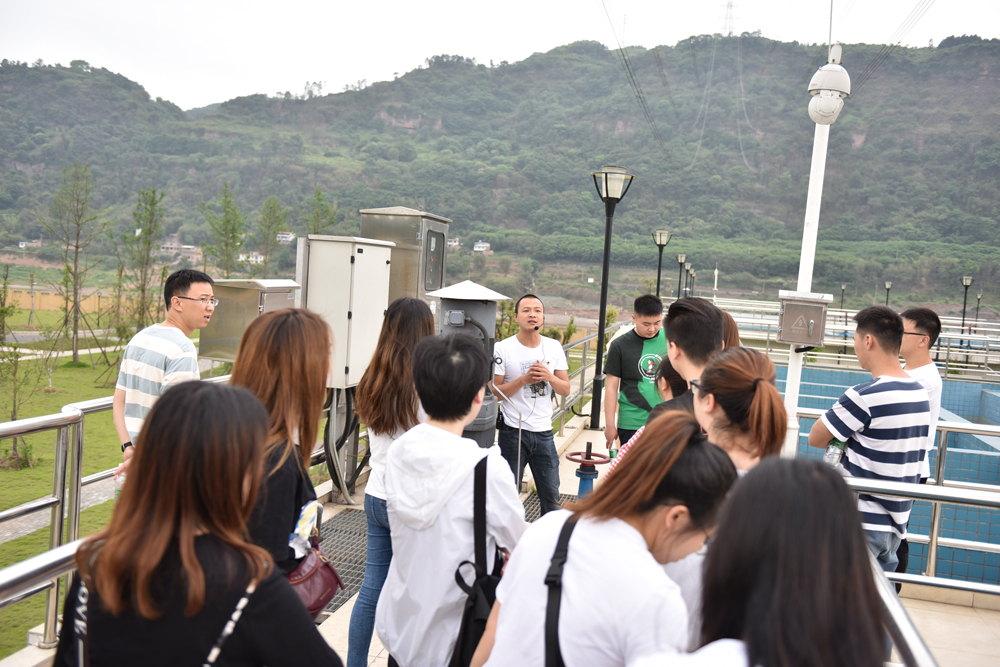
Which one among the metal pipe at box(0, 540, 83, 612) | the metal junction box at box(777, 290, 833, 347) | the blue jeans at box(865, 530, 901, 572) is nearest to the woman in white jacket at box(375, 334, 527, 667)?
the metal pipe at box(0, 540, 83, 612)

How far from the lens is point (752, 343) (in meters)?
21.9

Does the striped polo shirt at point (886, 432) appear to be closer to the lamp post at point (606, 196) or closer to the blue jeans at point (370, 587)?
the blue jeans at point (370, 587)

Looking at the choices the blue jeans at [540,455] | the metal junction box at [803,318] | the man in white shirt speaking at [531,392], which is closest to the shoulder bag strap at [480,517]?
the man in white shirt speaking at [531,392]

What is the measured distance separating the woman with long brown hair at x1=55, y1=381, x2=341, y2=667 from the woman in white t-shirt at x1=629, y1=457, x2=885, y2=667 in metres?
0.59

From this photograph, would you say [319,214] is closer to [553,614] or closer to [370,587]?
[370,587]

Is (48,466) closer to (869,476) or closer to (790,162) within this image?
(869,476)

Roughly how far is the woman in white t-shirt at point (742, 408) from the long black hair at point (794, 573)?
82 cm

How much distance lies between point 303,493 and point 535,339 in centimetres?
254

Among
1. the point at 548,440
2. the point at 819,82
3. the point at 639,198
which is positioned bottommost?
the point at 548,440

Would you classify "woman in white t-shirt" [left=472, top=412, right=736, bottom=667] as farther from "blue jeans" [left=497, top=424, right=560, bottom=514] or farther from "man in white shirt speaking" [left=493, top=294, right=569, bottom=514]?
"blue jeans" [left=497, top=424, right=560, bottom=514]

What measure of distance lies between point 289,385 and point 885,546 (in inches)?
95.4

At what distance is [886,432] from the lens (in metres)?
2.56

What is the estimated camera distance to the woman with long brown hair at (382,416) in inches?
86.7

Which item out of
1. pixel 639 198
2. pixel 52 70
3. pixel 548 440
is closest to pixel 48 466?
pixel 548 440
